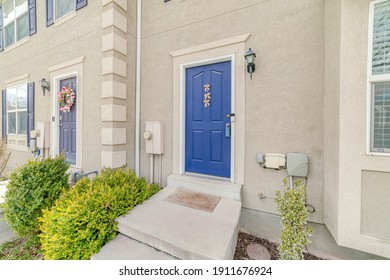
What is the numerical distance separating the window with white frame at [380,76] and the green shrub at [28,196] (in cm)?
429

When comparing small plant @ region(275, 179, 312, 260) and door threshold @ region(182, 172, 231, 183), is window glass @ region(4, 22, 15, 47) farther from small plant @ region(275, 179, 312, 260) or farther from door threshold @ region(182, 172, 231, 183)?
small plant @ region(275, 179, 312, 260)

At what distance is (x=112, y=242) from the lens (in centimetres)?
205

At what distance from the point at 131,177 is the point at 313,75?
3.32 m

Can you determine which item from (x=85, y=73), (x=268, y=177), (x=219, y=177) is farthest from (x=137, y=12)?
(x=268, y=177)

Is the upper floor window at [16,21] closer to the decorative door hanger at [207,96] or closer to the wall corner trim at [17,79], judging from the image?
the wall corner trim at [17,79]

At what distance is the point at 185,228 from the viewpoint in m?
2.06

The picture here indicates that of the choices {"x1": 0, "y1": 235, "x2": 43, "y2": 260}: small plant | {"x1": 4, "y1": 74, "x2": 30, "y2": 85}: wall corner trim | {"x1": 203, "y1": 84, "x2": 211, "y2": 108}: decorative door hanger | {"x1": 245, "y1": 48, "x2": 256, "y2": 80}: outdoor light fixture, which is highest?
{"x1": 4, "y1": 74, "x2": 30, "y2": 85}: wall corner trim

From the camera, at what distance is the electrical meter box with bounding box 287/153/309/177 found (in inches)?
94.3

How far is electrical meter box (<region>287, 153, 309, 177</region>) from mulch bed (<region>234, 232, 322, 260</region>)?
1112 mm

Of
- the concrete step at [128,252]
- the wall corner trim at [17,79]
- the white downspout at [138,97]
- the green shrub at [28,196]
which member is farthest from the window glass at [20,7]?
the concrete step at [128,252]

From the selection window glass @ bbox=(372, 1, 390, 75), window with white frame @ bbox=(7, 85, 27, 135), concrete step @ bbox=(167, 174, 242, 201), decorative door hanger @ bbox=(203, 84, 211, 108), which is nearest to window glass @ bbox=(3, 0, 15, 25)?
window with white frame @ bbox=(7, 85, 27, 135)

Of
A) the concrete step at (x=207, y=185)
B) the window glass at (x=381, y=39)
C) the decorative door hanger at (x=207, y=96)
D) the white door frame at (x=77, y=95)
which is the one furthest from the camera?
the white door frame at (x=77, y=95)

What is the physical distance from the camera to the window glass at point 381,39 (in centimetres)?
177

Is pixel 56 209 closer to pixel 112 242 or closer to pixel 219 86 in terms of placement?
pixel 112 242
